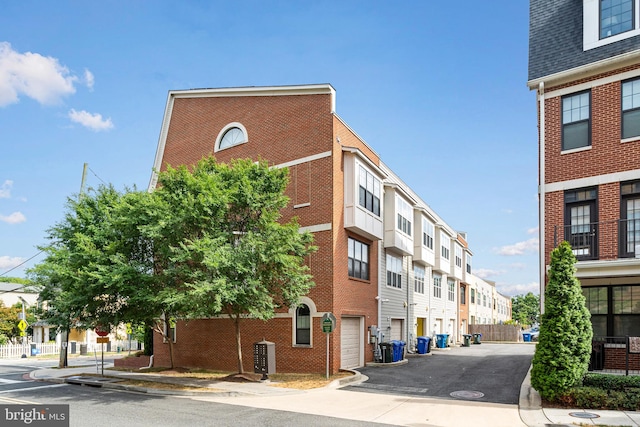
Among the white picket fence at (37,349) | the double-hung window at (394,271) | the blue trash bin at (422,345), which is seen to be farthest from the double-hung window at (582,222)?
the white picket fence at (37,349)

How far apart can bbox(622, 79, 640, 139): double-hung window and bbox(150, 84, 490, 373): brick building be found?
9.71 metres

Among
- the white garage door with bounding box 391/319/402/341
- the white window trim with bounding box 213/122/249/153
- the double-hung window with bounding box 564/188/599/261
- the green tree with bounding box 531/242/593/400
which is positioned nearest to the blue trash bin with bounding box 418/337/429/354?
the white garage door with bounding box 391/319/402/341

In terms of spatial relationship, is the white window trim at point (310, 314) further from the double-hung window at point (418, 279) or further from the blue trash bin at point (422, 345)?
the double-hung window at point (418, 279)

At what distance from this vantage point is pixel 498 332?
48.5 metres

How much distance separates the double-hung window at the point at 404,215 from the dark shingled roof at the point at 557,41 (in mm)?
10820

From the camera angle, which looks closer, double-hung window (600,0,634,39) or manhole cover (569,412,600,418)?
manhole cover (569,412,600,418)

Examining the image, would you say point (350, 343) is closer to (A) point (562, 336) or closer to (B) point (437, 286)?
(A) point (562, 336)

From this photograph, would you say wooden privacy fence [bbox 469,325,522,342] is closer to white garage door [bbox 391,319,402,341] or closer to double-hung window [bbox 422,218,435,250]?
double-hung window [bbox 422,218,435,250]

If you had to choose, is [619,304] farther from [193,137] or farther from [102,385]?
[193,137]

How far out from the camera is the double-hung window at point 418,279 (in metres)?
32.0

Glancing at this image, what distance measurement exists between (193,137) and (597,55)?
59.5ft

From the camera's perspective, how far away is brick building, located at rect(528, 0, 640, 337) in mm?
14430

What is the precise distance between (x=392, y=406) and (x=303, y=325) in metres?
7.67

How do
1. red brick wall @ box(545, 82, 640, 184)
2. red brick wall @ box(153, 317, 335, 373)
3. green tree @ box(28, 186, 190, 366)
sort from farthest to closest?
1. red brick wall @ box(153, 317, 335, 373)
2. green tree @ box(28, 186, 190, 366)
3. red brick wall @ box(545, 82, 640, 184)
